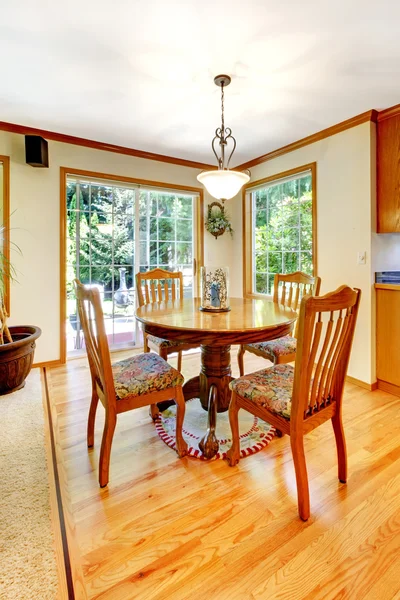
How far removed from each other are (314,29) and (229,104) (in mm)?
899

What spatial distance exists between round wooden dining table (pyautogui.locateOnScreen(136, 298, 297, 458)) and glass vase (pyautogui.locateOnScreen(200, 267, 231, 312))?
0.07 m

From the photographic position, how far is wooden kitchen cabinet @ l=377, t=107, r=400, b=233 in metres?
2.50

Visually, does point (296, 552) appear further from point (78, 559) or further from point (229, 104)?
point (229, 104)

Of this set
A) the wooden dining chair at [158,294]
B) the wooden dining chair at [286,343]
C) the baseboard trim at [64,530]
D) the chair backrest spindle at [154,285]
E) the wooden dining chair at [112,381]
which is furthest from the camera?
the chair backrest spindle at [154,285]

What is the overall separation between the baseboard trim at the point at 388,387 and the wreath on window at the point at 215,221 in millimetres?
2491

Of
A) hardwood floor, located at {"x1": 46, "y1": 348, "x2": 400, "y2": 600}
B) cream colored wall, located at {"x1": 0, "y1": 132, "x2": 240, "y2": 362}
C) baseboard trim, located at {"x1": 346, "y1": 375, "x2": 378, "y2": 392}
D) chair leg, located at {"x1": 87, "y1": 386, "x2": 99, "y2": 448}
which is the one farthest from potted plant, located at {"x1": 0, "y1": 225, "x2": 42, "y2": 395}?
baseboard trim, located at {"x1": 346, "y1": 375, "x2": 378, "y2": 392}

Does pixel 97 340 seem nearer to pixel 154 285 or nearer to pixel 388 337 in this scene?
pixel 154 285

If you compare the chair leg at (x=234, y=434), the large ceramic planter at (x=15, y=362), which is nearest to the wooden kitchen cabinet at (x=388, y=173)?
the chair leg at (x=234, y=434)

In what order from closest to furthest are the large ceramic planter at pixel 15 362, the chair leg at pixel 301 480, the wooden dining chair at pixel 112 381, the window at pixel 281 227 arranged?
the chair leg at pixel 301 480 → the wooden dining chair at pixel 112 381 → the large ceramic planter at pixel 15 362 → the window at pixel 281 227

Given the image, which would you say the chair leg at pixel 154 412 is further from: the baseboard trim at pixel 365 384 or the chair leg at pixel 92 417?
the baseboard trim at pixel 365 384

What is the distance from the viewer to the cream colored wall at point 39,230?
298 centimetres

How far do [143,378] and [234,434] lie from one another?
57cm

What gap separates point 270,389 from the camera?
1502mm

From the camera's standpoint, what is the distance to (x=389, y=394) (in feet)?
8.48
